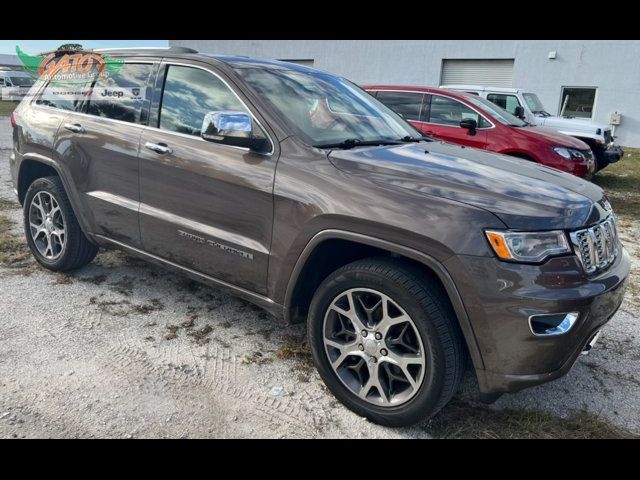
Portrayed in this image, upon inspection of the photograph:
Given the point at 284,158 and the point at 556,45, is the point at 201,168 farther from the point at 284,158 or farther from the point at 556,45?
the point at 556,45

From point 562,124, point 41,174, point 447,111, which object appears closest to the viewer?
point 41,174

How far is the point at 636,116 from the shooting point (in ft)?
58.3

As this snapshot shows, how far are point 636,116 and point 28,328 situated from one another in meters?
19.8

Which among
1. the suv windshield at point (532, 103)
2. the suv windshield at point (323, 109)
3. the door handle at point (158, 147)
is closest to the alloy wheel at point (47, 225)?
the door handle at point (158, 147)

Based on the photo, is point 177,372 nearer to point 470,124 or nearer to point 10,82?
point 470,124

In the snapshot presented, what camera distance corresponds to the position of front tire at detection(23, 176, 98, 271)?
423 cm

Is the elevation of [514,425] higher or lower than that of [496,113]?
lower

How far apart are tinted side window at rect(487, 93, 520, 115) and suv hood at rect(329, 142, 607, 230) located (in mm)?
7945

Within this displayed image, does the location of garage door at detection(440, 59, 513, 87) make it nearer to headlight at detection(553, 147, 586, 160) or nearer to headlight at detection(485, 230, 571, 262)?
headlight at detection(553, 147, 586, 160)

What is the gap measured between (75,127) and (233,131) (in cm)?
177

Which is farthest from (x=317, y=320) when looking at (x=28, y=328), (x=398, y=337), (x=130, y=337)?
(x=28, y=328)

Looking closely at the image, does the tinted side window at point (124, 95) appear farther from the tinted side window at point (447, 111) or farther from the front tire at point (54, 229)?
the tinted side window at point (447, 111)

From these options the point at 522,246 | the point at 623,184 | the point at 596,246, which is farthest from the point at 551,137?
the point at 522,246

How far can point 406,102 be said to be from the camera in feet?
28.5
